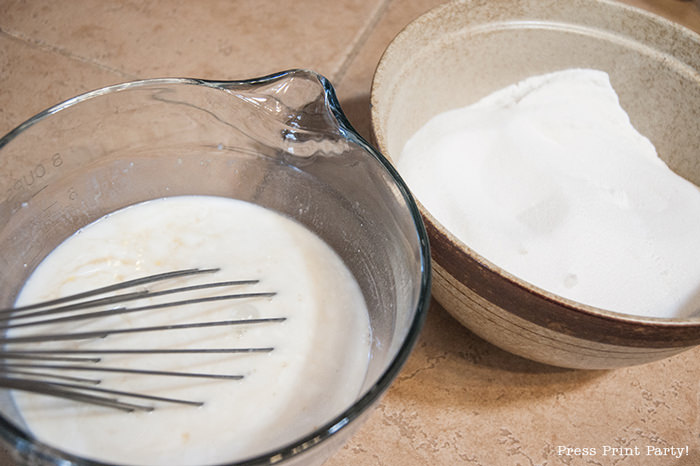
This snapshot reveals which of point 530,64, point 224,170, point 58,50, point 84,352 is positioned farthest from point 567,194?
point 58,50

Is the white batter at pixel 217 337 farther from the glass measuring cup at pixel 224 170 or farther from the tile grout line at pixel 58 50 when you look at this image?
the tile grout line at pixel 58 50

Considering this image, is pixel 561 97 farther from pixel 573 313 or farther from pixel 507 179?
pixel 573 313

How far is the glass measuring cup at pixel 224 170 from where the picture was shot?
0.54 meters

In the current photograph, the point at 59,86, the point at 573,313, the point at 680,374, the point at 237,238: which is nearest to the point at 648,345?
the point at 573,313

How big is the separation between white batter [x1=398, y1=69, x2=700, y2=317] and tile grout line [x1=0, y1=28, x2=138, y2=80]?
1.28 ft

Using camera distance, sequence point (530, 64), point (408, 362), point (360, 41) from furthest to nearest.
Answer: point (360, 41) < point (530, 64) < point (408, 362)

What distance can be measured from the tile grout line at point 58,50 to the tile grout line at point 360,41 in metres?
0.26

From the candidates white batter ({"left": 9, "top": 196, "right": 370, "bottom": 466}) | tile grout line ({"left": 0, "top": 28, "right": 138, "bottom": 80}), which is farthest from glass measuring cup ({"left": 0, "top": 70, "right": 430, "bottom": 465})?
tile grout line ({"left": 0, "top": 28, "right": 138, "bottom": 80})

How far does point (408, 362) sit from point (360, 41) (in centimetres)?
49

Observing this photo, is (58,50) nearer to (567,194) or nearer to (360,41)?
(360,41)

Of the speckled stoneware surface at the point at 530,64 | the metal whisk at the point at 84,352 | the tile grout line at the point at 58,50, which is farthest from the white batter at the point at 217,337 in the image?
the tile grout line at the point at 58,50

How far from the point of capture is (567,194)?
2.19 ft

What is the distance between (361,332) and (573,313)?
17 centimetres

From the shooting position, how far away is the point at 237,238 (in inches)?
23.6
